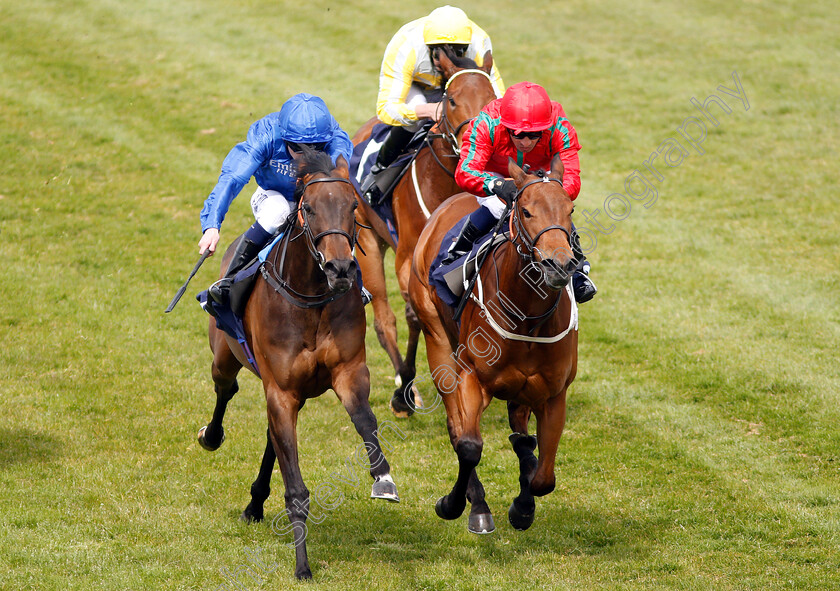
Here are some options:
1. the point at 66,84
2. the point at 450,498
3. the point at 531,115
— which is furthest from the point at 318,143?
the point at 66,84

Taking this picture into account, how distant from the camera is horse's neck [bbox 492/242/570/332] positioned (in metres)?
5.41

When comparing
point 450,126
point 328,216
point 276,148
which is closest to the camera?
point 328,216

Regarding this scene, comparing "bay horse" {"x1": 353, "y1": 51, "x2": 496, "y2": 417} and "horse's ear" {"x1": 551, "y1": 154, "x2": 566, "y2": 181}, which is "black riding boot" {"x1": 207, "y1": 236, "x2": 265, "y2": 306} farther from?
Answer: "horse's ear" {"x1": 551, "y1": 154, "x2": 566, "y2": 181}

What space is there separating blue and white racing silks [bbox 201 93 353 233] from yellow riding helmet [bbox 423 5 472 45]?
7.55ft

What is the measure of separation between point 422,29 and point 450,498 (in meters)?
4.38

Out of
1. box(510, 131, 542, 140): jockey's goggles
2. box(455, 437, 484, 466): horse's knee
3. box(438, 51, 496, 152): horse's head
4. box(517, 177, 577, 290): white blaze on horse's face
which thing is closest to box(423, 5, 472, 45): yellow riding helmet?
box(438, 51, 496, 152): horse's head

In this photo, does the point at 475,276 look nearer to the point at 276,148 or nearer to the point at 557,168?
the point at 557,168

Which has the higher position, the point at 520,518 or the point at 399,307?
the point at 520,518

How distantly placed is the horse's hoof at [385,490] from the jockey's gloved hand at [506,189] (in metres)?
1.76

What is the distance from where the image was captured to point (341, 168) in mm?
5750

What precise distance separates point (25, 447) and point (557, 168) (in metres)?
5.19

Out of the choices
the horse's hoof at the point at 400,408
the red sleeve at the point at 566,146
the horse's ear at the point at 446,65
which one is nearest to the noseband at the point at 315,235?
the red sleeve at the point at 566,146

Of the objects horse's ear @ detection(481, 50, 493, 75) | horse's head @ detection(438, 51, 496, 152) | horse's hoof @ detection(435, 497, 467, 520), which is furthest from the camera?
horse's ear @ detection(481, 50, 493, 75)

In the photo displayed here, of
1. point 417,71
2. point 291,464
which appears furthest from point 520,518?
point 417,71
